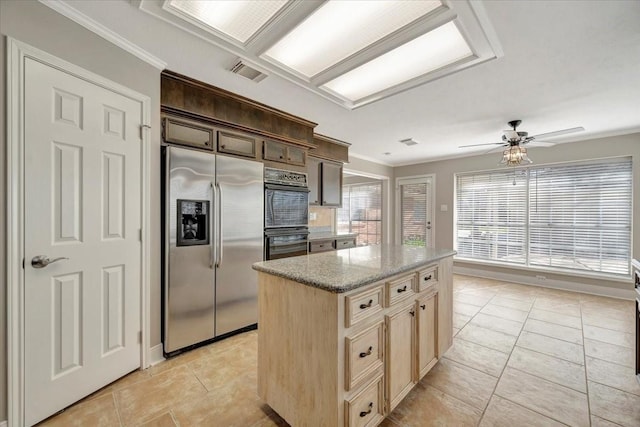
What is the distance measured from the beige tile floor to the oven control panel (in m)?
1.69

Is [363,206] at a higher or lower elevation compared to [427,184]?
lower

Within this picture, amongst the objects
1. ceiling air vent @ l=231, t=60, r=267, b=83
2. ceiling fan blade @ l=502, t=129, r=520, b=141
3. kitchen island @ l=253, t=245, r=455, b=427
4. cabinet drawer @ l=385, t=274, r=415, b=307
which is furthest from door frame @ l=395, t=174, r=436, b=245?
ceiling air vent @ l=231, t=60, r=267, b=83

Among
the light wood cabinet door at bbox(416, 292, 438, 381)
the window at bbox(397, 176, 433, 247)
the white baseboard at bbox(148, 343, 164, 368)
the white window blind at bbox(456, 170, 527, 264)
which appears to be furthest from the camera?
the window at bbox(397, 176, 433, 247)

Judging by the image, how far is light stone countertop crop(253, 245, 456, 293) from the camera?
130cm

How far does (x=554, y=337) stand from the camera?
2697 mm

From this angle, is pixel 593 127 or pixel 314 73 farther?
pixel 593 127

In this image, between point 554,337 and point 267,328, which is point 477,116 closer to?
point 554,337

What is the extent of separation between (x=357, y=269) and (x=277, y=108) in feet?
7.50

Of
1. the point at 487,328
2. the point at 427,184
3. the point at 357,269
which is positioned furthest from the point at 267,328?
the point at 427,184

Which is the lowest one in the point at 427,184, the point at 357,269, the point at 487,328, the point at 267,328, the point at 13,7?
→ the point at 487,328

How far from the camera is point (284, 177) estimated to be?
126 inches

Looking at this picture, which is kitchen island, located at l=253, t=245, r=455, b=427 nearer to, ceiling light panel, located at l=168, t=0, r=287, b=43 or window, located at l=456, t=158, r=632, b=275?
ceiling light panel, located at l=168, t=0, r=287, b=43

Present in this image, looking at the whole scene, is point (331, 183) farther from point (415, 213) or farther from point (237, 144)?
point (415, 213)

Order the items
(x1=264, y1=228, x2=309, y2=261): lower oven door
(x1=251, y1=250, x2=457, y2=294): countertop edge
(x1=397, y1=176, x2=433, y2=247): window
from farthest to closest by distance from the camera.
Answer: (x1=397, y1=176, x2=433, y2=247): window < (x1=264, y1=228, x2=309, y2=261): lower oven door < (x1=251, y1=250, x2=457, y2=294): countertop edge
